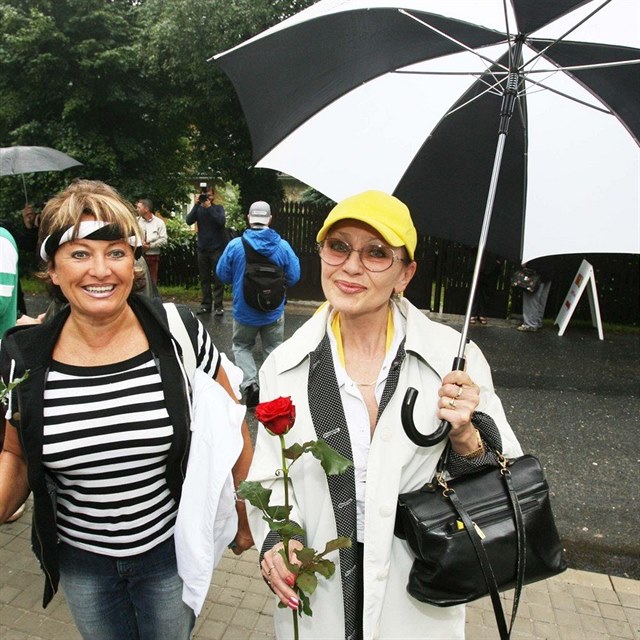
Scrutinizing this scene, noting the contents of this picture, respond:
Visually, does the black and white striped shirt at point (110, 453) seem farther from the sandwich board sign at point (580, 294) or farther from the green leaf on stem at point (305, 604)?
the sandwich board sign at point (580, 294)

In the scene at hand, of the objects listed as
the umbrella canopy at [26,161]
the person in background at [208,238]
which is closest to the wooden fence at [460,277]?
the person in background at [208,238]

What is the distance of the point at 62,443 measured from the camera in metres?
1.70

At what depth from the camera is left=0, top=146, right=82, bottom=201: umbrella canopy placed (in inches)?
274

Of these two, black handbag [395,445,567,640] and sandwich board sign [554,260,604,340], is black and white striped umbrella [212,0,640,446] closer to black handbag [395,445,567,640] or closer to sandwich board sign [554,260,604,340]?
black handbag [395,445,567,640]

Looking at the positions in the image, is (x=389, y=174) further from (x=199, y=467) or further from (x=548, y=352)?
(x=548, y=352)

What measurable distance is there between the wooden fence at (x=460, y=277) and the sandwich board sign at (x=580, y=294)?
2.38 ft

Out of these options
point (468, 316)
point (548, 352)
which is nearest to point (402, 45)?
point (468, 316)

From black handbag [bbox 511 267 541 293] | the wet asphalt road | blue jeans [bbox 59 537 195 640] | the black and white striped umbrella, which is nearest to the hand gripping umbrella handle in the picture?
the black and white striped umbrella

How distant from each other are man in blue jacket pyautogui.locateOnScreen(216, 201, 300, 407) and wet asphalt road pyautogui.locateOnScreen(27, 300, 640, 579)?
0.69 metres

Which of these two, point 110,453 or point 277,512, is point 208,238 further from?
point 277,512

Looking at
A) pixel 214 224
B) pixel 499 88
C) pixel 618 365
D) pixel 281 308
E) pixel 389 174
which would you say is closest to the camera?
pixel 499 88

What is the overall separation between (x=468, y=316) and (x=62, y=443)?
51.1 inches

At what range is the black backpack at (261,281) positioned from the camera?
5336 mm

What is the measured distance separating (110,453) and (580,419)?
5.31 m
